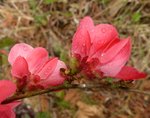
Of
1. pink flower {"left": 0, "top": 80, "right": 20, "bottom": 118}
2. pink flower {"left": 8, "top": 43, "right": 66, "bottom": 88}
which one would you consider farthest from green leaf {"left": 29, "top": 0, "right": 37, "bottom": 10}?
pink flower {"left": 0, "top": 80, "right": 20, "bottom": 118}

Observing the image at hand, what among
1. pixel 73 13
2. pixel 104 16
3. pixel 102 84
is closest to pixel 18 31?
pixel 73 13

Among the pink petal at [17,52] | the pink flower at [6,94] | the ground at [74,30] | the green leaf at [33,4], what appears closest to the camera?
the pink flower at [6,94]

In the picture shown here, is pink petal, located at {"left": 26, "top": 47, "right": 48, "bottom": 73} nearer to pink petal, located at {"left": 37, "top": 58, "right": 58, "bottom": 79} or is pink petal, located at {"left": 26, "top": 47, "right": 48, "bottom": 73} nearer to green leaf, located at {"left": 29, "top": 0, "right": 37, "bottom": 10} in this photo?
pink petal, located at {"left": 37, "top": 58, "right": 58, "bottom": 79}

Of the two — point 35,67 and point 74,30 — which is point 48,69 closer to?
point 35,67

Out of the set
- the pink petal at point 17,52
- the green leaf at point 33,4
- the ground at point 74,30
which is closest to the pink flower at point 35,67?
the pink petal at point 17,52

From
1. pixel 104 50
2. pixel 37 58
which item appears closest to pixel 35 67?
pixel 37 58

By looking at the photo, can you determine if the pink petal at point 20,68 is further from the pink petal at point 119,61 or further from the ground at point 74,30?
the ground at point 74,30
